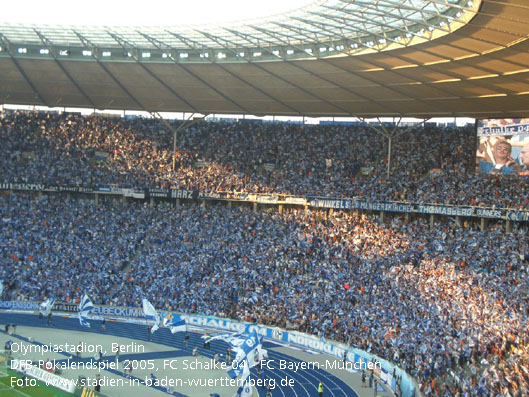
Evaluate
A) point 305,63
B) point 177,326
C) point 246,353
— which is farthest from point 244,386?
point 305,63

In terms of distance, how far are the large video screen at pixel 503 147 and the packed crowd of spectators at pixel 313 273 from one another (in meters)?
5.02

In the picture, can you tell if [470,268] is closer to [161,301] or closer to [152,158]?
[161,301]

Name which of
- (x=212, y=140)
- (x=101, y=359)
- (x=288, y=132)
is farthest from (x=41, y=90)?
(x=101, y=359)

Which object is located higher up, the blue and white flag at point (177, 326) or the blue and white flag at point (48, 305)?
the blue and white flag at point (177, 326)

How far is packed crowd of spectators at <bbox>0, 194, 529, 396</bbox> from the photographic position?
27.0 meters

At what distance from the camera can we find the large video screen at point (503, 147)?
39.7 metres

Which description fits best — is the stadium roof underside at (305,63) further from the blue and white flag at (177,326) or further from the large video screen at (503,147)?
the blue and white flag at (177,326)

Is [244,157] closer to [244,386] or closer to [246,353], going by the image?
[246,353]

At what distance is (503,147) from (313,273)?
1432cm

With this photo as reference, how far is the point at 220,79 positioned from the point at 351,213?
472 inches

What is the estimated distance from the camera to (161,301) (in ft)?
128

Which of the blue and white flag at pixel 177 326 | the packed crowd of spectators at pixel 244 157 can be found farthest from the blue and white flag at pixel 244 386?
the packed crowd of spectators at pixel 244 157

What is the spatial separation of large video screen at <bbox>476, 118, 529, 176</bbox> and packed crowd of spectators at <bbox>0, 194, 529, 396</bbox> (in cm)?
502

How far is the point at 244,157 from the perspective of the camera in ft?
168
